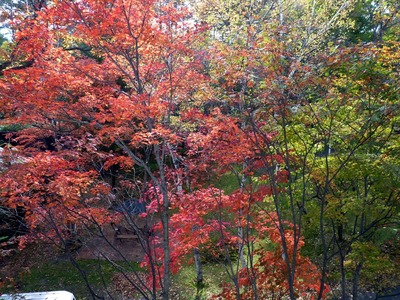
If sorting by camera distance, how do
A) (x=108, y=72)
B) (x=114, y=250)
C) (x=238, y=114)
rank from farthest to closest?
(x=114, y=250) → (x=108, y=72) → (x=238, y=114)

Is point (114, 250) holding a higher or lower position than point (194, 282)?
higher

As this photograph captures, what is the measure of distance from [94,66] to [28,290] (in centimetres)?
748

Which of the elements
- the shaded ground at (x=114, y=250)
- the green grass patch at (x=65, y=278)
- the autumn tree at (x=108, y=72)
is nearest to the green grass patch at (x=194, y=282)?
the green grass patch at (x=65, y=278)

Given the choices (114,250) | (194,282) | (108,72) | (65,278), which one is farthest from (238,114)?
(114,250)

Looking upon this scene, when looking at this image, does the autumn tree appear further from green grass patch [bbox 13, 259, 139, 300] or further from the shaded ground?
the shaded ground

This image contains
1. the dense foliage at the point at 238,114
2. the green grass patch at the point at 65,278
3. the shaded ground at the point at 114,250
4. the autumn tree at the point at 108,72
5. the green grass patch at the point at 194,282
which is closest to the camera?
the dense foliage at the point at 238,114

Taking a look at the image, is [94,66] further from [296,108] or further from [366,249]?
[366,249]

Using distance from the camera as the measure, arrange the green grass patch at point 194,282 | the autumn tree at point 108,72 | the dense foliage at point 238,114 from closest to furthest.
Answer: the dense foliage at point 238,114 → the autumn tree at point 108,72 → the green grass patch at point 194,282

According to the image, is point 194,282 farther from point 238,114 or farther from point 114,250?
point 238,114

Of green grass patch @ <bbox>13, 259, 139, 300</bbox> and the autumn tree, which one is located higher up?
the autumn tree

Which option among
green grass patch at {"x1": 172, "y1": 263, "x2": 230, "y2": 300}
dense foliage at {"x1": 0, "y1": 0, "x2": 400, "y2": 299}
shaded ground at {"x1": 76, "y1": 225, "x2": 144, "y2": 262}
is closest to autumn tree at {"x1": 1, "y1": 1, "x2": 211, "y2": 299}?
dense foliage at {"x1": 0, "y1": 0, "x2": 400, "y2": 299}

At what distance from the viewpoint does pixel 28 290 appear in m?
9.34

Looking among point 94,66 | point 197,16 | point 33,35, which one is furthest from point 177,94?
point 197,16

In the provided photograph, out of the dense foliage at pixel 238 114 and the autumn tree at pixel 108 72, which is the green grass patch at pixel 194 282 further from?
the autumn tree at pixel 108 72
